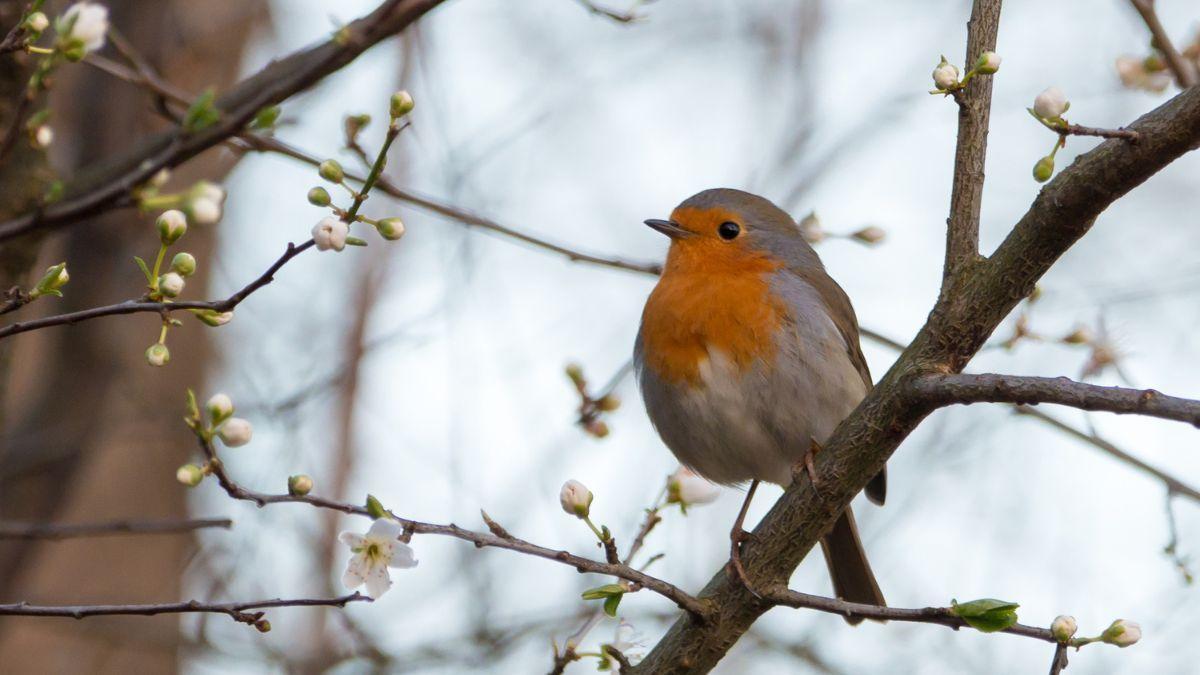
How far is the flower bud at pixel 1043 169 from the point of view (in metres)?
2.59

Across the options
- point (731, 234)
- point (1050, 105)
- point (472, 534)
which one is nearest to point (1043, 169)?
point (1050, 105)

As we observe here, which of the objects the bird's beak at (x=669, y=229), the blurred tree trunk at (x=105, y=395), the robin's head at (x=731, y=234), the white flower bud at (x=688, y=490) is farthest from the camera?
the bird's beak at (x=669, y=229)

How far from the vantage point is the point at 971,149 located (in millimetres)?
2871

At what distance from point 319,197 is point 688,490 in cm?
142

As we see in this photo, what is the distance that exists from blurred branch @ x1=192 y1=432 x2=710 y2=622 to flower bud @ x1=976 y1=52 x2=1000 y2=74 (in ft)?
4.32

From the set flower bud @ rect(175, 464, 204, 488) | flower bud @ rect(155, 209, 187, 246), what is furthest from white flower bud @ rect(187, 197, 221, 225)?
flower bud @ rect(175, 464, 204, 488)

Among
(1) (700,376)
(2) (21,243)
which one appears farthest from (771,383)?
(2) (21,243)

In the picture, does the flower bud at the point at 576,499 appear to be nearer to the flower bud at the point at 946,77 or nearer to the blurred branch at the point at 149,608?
the blurred branch at the point at 149,608

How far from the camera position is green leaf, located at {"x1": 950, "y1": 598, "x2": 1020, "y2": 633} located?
2.39 meters

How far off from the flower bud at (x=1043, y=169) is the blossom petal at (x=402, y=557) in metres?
1.50

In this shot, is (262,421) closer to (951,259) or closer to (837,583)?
(837,583)

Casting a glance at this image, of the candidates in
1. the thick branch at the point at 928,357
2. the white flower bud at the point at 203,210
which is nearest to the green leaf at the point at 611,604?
the thick branch at the point at 928,357

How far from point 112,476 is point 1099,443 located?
17.5 ft

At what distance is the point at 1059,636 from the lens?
7.95 feet
